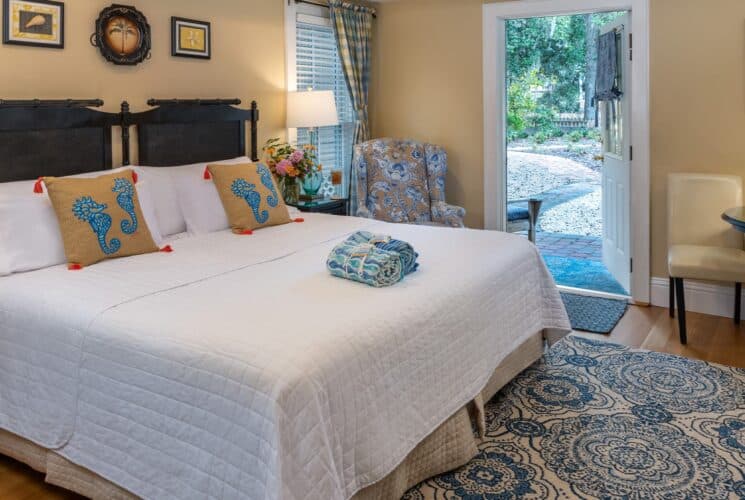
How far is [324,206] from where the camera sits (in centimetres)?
462

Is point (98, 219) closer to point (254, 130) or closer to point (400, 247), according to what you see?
point (400, 247)

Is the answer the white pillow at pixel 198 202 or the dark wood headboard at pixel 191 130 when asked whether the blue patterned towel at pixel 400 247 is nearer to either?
the white pillow at pixel 198 202

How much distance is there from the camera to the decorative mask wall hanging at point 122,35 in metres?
3.45

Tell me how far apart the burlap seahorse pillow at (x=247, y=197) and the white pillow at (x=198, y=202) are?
0.06m

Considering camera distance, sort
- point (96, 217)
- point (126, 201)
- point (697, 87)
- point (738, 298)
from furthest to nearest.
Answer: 1. point (697, 87)
2. point (738, 298)
3. point (126, 201)
4. point (96, 217)

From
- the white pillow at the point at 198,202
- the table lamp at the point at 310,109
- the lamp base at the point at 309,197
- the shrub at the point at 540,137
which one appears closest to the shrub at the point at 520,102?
the shrub at the point at 540,137

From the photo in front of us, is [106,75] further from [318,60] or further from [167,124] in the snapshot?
[318,60]

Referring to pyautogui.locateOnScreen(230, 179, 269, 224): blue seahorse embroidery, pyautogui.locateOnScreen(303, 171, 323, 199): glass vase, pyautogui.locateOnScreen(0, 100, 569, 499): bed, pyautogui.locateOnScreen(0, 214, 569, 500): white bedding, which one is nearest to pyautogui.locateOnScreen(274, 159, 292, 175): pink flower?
pyautogui.locateOnScreen(303, 171, 323, 199): glass vase

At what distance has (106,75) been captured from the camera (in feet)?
11.6

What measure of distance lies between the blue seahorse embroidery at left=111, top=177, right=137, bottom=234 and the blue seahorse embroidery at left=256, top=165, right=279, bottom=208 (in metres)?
0.87

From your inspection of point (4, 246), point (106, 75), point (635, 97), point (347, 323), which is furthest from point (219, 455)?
point (635, 97)

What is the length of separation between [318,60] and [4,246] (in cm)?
309

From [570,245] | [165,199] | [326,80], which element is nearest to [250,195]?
[165,199]

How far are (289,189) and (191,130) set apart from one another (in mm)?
862
